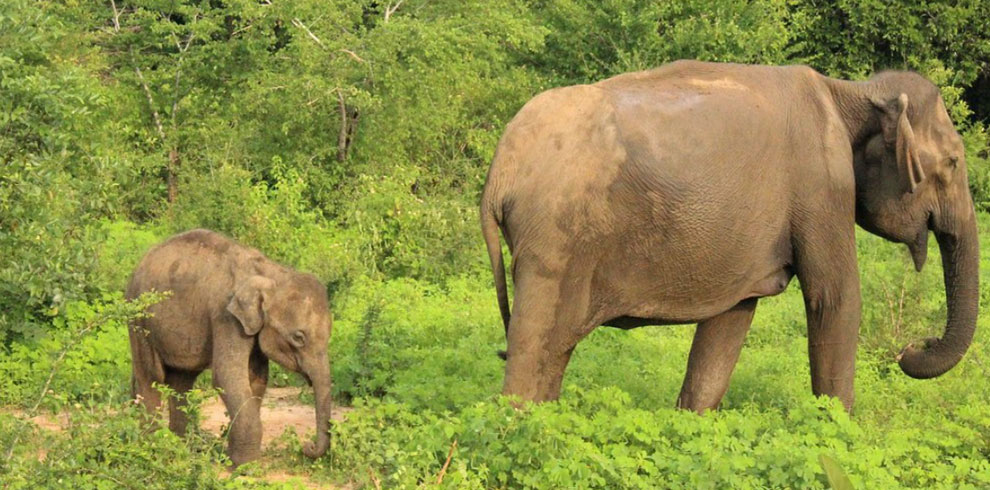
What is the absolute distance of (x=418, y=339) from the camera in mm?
9219

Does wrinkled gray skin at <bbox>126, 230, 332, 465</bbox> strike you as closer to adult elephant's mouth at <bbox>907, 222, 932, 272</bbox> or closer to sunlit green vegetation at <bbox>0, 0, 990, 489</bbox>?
sunlit green vegetation at <bbox>0, 0, 990, 489</bbox>

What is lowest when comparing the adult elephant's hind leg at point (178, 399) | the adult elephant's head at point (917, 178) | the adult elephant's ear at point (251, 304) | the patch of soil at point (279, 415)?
the patch of soil at point (279, 415)

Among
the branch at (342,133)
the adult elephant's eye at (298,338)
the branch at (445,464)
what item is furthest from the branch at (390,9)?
the branch at (445,464)

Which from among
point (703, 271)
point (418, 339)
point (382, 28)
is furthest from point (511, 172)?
point (382, 28)

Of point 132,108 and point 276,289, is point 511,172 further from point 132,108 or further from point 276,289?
point 132,108

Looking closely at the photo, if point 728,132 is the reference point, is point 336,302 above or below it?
below

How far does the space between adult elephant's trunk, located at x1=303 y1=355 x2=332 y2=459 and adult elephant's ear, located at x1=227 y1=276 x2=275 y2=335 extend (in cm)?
33

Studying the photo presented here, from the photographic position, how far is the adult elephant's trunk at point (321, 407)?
6820 millimetres

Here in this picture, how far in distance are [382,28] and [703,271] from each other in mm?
7505

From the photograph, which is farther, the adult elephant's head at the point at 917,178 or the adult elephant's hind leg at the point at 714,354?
the adult elephant's hind leg at the point at 714,354

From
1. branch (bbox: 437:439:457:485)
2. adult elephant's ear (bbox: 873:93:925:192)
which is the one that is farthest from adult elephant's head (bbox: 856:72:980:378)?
branch (bbox: 437:439:457:485)

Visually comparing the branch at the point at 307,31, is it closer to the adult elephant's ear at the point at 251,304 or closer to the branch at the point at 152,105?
the branch at the point at 152,105

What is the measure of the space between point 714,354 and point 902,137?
1.34 metres

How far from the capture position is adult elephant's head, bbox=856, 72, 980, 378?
22.3 ft
